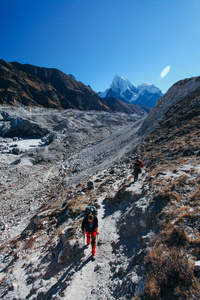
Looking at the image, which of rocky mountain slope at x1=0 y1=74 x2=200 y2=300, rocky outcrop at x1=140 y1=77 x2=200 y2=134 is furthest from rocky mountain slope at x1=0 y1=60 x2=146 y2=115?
rocky mountain slope at x1=0 y1=74 x2=200 y2=300

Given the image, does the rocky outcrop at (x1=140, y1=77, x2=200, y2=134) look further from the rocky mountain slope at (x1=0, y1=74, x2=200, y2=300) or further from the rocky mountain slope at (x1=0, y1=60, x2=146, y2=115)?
the rocky mountain slope at (x1=0, y1=60, x2=146, y2=115)

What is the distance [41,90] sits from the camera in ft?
310

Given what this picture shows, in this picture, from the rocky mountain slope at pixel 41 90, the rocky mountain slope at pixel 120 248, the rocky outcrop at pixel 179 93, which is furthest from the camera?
the rocky mountain slope at pixel 41 90

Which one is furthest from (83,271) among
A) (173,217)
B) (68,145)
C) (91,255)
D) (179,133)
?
(68,145)

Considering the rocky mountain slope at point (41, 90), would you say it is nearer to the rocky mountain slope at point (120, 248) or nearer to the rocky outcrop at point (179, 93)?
the rocky outcrop at point (179, 93)

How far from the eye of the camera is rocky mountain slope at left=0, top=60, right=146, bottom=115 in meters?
72.6

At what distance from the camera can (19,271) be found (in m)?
6.22

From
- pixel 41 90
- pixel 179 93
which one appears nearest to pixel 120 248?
pixel 179 93

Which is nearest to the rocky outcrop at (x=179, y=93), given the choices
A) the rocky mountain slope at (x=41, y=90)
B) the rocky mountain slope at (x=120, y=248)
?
the rocky mountain slope at (x=120, y=248)

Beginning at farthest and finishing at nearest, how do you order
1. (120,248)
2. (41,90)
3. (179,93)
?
(41,90)
(179,93)
(120,248)

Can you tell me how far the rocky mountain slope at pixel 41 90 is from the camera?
72.6 meters

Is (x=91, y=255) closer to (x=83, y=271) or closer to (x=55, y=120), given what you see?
(x=83, y=271)

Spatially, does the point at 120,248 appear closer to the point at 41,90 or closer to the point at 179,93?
the point at 179,93

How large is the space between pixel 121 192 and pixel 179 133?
10183mm
